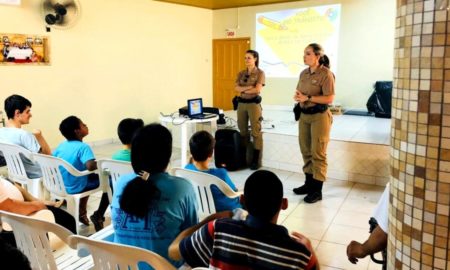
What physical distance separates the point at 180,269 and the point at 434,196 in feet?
3.40

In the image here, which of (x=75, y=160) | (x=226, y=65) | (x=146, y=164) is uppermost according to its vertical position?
(x=226, y=65)

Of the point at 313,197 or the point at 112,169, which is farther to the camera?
the point at 313,197

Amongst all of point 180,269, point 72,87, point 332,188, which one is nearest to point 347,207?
point 332,188

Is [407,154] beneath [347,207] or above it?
above

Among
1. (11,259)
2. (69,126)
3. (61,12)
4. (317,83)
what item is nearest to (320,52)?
(317,83)

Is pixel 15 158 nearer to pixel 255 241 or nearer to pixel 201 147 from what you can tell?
pixel 201 147

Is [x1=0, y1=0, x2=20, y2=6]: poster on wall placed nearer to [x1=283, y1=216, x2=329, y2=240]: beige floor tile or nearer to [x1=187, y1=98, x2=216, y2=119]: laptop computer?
[x1=187, y1=98, x2=216, y2=119]: laptop computer

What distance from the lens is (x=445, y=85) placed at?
2.31ft

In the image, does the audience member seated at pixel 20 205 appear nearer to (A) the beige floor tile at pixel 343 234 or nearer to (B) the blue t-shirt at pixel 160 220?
(B) the blue t-shirt at pixel 160 220

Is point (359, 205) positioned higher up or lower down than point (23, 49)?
lower down

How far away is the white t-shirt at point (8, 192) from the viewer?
6.50 feet

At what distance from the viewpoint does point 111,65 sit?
6270 millimetres

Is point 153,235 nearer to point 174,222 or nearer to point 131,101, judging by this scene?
point 174,222

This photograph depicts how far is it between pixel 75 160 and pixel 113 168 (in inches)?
19.4
